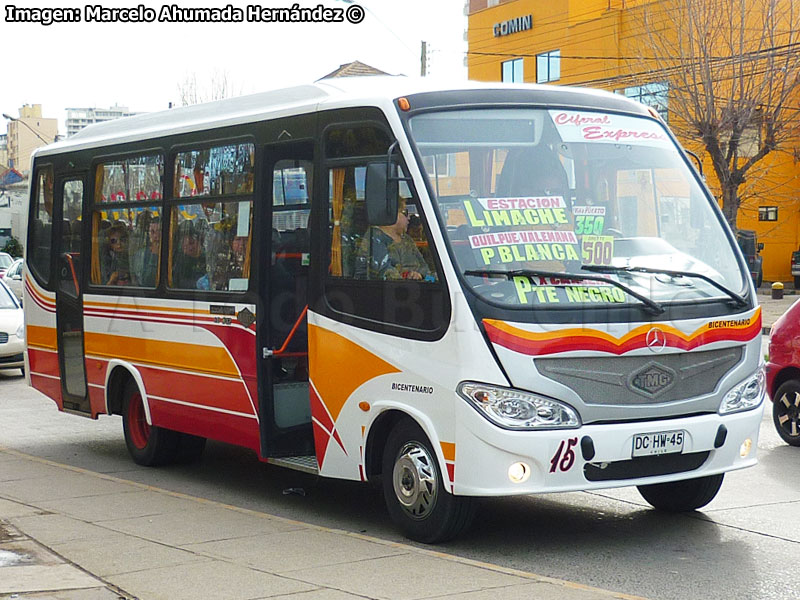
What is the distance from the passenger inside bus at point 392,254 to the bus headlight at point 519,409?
2.60 ft

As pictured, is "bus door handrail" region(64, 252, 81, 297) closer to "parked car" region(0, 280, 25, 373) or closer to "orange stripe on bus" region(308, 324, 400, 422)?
"orange stripe on bus" region(308, 324, 400, 422)

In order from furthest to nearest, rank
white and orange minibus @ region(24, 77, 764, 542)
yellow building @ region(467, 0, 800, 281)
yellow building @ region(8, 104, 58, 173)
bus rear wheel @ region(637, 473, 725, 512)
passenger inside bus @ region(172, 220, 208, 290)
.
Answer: yellow building @ region(8, 104, 58, 173) → yellow building @ region(467, 0, 800, 281) → passenger inside bus @ region(172, 220, 208, 290) → bus rear wheel @ region(637, 473, 725, 512) → white and orange minibus @ region(24, 77, 764, 542)

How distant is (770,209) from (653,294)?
41057 millimetres

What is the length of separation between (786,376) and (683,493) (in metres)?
3.35

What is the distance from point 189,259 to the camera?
32.4 feet

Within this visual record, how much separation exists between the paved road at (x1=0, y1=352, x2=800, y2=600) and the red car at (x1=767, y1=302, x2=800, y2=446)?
0.69ft

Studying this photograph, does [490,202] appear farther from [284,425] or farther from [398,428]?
[284,425]

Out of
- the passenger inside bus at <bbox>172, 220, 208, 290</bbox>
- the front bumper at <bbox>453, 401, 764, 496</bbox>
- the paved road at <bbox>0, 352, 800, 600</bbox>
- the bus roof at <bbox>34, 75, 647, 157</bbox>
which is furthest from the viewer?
the passenger inside bus at <bbox>172, 220, 208, 290</bbox>

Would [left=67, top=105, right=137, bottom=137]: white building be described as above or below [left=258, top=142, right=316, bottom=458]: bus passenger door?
above

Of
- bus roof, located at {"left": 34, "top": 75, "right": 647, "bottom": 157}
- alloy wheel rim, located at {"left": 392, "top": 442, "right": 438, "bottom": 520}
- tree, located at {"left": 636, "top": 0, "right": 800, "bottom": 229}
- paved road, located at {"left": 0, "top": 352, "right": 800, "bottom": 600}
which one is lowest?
paved road, located at {"left": 0, "top": 352, "right": 800, "bottom": 600}

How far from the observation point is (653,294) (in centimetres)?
718

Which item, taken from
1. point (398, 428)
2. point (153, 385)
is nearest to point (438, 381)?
point (398, 428)

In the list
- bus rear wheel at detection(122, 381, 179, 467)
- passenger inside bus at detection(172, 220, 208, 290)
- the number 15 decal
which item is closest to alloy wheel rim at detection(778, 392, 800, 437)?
the number 15 decal

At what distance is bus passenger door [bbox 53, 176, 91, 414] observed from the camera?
37.9ft
